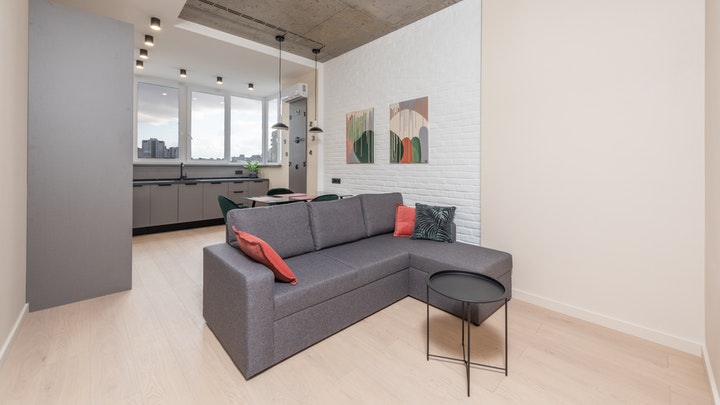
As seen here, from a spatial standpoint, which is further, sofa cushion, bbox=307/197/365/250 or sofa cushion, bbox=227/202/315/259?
sofa cushion, bbox=307/197/365/250

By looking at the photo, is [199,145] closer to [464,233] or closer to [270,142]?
[270,142]

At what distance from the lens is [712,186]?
5.75ft

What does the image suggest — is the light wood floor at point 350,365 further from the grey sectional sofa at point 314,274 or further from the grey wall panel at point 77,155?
the grey wall panel at point 77,155

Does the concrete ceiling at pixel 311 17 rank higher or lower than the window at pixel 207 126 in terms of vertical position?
higher

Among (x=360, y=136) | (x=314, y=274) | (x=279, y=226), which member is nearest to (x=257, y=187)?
(x=360, y=136)

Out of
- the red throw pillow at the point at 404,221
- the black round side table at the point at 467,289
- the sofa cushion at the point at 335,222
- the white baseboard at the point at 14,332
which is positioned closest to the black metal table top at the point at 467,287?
the black round side table at the point at 467,289

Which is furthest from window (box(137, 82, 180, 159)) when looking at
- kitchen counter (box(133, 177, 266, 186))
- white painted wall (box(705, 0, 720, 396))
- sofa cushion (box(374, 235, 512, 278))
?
white painted wall (box(705, 0, 720, 396))

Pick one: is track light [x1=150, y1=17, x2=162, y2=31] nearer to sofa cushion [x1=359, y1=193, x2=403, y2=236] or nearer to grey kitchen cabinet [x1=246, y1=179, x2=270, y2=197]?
sofa cushion [x1=359, y1=193, x2=403, y2=236]

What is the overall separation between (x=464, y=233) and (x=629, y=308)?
4.71 ft

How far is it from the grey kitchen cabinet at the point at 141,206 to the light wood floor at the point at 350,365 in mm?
2940

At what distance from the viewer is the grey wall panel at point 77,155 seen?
2.44 metres

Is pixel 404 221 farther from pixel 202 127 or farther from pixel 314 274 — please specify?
pixel 202 127

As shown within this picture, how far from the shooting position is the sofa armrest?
1.71 m

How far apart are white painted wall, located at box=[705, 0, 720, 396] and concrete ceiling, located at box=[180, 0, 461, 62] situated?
221cm
